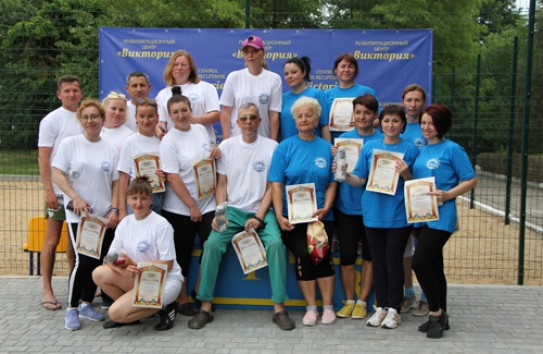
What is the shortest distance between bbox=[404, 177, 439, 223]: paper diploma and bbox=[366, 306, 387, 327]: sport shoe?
85 cm

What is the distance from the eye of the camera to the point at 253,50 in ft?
17.6

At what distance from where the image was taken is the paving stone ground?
4.36 meters

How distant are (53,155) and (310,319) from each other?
279 centimetres

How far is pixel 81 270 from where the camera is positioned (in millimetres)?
4898

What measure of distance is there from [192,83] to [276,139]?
1.02m

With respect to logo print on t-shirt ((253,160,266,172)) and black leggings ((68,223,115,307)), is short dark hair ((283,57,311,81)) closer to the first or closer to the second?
logo print on t-shirt ((253,160,266,172))

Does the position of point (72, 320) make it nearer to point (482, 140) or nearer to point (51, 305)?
point (51, 305)

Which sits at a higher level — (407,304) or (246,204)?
(246,204)

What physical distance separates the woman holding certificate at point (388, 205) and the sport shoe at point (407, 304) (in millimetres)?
380

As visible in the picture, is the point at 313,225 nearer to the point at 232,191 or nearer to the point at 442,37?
the point at 232,191

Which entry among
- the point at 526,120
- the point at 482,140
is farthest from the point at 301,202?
the point at 482,140

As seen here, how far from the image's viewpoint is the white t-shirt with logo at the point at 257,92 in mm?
5391

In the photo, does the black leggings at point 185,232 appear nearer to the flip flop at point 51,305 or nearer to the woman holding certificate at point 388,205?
the flip flop at point 51,305

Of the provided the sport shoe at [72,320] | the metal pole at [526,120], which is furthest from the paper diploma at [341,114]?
the sport shoe at [72,320]
